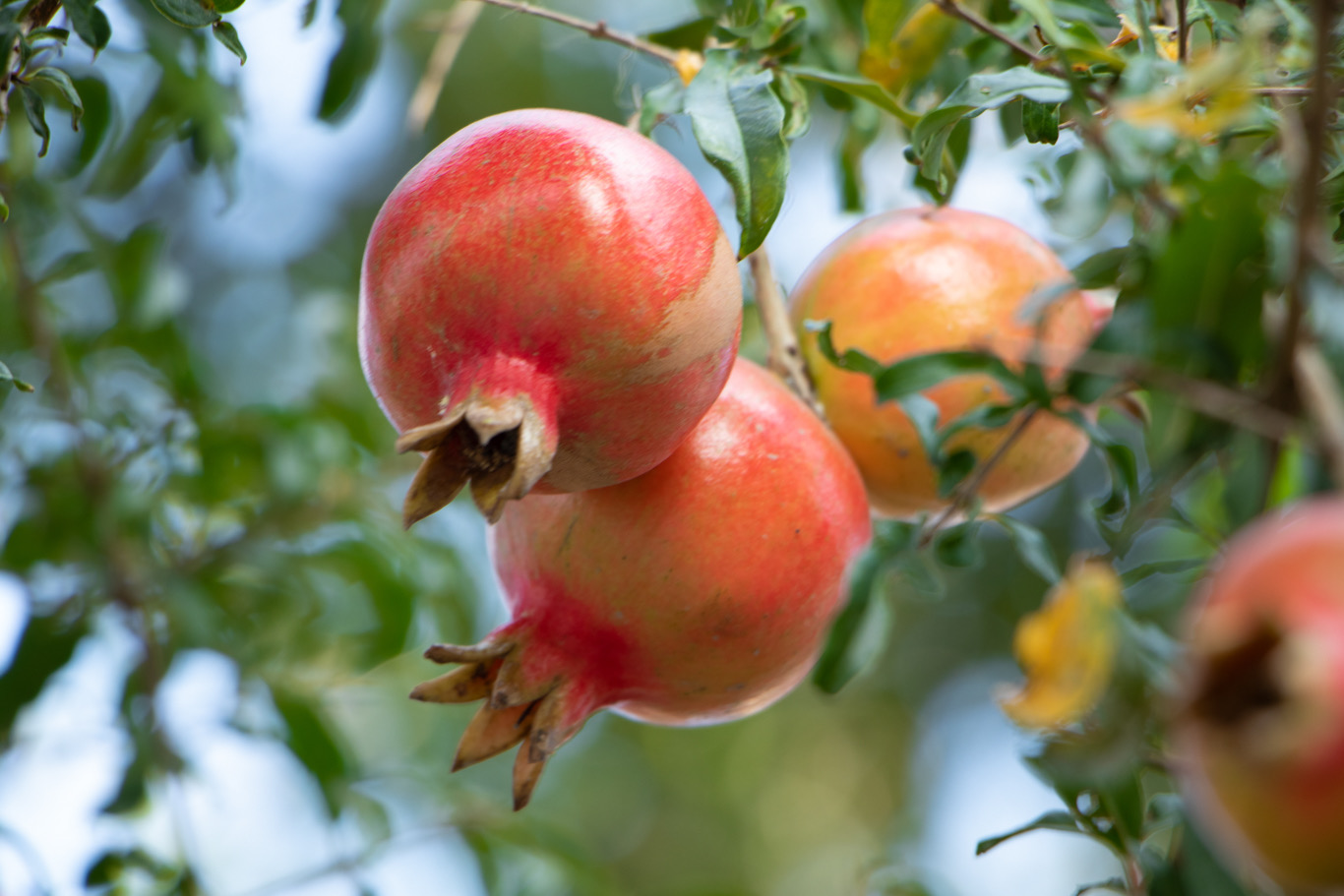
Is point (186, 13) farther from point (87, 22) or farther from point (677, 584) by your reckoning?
point (677, 584)

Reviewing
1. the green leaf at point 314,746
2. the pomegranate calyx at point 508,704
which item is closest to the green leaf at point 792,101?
the pomegranate calyx at point 508,704

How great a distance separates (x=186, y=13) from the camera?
3.33 ft

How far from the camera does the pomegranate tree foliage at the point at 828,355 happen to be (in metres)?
0.71

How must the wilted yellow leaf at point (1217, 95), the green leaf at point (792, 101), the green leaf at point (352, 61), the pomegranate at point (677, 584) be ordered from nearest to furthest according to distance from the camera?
the wilted yellow leaf at point (1217, 95)
the pomegranate at point (677, 584)
the green leaf at point (792, 101)
the green leaf at point (352, 61)

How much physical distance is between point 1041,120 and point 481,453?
588mm

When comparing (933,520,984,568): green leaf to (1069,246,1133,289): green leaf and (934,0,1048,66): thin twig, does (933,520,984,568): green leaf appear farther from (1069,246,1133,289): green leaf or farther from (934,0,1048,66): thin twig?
(934,0,1048,66): thin twig

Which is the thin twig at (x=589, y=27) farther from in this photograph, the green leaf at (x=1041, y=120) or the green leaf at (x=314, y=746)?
the green leaf at (x=314, y=746)

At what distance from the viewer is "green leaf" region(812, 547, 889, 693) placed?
90 cm

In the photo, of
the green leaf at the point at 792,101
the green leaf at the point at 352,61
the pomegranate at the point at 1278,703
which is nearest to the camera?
the pomegranate at the point at 1278,703

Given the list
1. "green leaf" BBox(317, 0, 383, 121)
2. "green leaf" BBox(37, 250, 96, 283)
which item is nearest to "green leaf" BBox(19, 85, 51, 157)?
"green leaf" BBox(317, 0, 383, 121)

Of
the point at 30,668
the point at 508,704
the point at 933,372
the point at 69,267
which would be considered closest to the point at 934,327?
the point at 933,372

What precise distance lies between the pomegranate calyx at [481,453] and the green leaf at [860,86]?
17.9 inches

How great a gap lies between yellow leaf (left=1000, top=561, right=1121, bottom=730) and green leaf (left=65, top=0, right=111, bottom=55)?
3.01 ft

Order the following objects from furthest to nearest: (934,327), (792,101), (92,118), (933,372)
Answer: (92,118) → (934,327) → (792,101) → (933,372)
